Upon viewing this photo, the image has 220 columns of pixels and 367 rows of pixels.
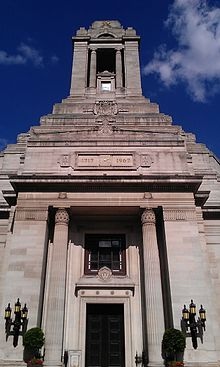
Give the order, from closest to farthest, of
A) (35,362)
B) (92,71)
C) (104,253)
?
(35,362), (104,253), (92,71)

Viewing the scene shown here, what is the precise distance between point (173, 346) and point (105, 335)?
432cm

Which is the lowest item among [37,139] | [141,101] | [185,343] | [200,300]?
[185,343]

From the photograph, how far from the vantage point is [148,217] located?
19672 millimetres

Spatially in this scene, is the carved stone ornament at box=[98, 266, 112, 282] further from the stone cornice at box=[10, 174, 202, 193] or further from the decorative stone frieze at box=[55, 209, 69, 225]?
the stone cornice at box=[10, 174, 202, 193]

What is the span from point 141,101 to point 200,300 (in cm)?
1728

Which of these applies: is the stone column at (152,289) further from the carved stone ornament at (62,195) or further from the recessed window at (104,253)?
the carved stone ornament at (62,195)

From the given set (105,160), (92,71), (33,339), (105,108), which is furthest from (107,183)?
(92,71)

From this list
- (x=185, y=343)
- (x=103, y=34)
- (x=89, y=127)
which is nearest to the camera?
(x=185, y=343)

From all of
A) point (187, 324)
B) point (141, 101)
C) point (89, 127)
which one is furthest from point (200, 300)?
point (141, 101)

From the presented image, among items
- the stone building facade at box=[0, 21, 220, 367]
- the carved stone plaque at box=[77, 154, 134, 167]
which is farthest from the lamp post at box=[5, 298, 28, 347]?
the carved stone plaque at box=[77, 154, 134, 167]

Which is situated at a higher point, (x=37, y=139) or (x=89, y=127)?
(x=89, y=127)

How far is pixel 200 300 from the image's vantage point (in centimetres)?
1722

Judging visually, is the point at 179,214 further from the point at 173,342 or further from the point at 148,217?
the point at 173,342

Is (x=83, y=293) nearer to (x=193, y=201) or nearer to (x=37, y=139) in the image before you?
(x=193, y=201)
